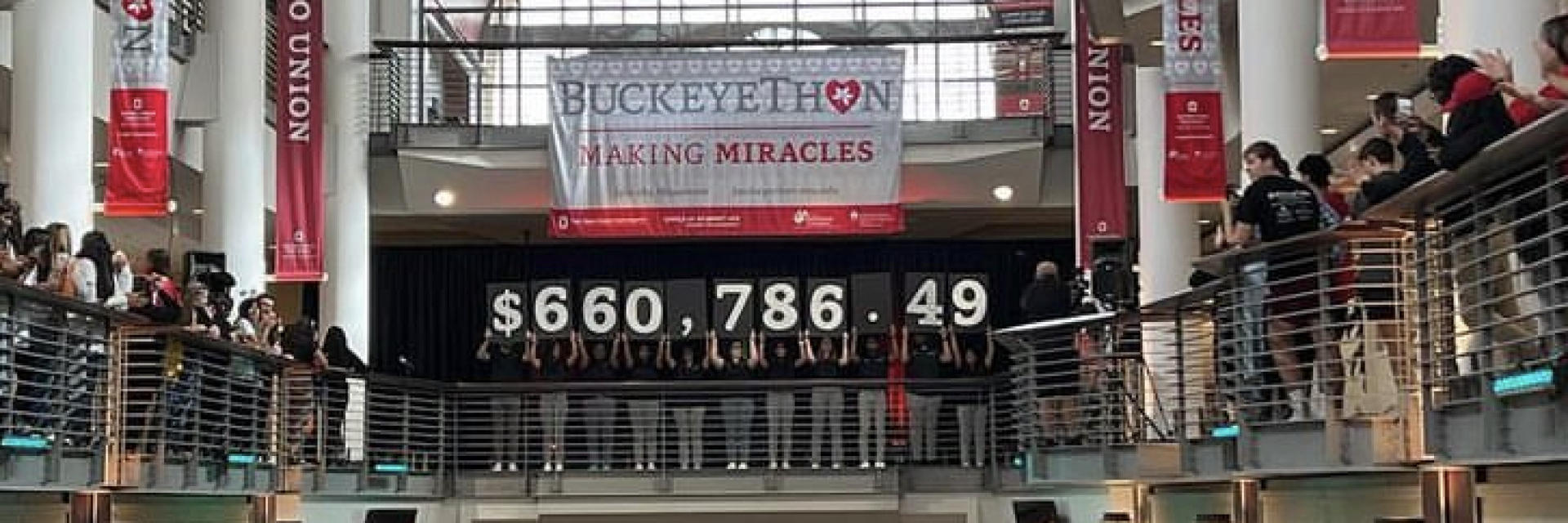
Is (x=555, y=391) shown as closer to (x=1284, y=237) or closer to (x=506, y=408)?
(x=506, y=408)

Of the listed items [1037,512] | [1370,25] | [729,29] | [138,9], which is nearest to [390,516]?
[138,9]

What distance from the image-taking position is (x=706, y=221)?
24438mm

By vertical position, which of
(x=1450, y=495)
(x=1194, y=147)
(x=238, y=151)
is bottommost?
(x=1450, y=495)

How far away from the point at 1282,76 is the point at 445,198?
1322 centimetres

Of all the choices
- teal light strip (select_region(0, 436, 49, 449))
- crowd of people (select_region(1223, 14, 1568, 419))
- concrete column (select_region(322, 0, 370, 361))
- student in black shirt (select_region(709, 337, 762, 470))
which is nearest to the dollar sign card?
concrete column (select_region(322, 0, 370, 361))

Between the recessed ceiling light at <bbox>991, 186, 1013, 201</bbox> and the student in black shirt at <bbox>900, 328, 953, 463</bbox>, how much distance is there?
2875 mm

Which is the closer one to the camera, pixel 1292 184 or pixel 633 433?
pixel 1292 184

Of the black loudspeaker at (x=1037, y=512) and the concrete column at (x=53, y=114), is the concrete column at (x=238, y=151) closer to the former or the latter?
the concrete column at (x=53, y=114)

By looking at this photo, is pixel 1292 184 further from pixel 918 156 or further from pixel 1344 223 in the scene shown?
pixel 918 156

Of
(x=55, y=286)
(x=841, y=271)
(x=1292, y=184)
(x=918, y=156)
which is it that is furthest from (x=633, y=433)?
(x=1292, y=184)

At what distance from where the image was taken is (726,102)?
Result: 2417 cm

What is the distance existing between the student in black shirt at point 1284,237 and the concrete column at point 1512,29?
133 centimetres

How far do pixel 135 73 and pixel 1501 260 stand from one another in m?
11.5

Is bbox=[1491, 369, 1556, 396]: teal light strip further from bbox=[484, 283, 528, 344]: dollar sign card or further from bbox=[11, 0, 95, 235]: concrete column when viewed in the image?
bbox=[484, 283, 528, 344]: dollar sign card
